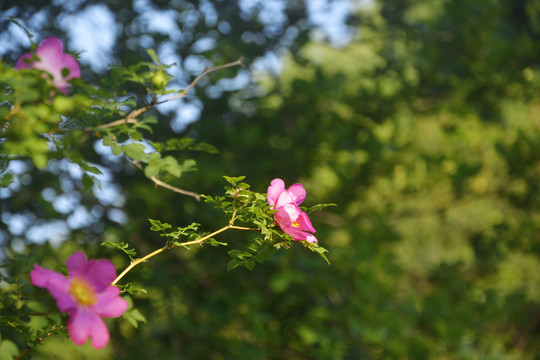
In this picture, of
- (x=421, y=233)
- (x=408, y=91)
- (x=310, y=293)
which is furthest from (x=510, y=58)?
(x=421, y=233)

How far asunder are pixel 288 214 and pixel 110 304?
21cm

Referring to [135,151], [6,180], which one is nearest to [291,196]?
[135,151]

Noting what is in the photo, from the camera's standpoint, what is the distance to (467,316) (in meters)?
1.73

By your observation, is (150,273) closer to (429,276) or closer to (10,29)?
(10,29)

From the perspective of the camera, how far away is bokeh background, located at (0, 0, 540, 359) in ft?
5.51

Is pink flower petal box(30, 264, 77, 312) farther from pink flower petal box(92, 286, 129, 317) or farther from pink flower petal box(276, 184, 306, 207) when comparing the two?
pink flower petal box(276, 184, 306, 207)

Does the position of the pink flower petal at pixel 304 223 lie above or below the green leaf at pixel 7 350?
above

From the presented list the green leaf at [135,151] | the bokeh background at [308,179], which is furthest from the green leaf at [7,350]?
the bokeh background at [308,179]

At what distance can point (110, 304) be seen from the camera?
0.56 meters

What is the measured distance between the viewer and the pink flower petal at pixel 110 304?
1.80ft

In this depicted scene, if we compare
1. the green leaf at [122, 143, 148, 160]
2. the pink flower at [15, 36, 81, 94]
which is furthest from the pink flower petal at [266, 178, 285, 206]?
the pink flower at [15, 36, 81, 94]

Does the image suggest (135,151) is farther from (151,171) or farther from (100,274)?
(100,274)

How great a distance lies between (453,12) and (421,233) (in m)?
3.97

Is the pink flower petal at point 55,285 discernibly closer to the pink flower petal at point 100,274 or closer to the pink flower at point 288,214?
the pink flower petal at point 100,274
